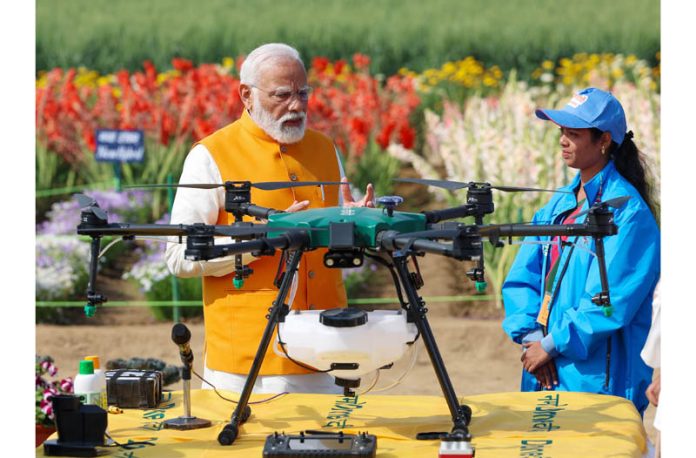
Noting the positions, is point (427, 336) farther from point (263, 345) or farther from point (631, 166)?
point (631, 166)

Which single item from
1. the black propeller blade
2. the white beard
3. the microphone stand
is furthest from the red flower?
the black propeller blade

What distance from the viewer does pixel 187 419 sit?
357 cm

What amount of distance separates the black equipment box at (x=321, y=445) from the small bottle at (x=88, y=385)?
75 centimetres

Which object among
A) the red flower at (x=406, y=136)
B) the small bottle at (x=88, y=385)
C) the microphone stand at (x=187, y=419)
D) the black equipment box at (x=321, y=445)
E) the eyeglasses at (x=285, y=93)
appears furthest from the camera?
the red flower at (x=406, y=136)

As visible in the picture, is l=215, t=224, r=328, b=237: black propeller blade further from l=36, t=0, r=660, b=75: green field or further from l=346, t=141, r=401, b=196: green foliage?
l=36, t=0, r=660, b=75: green field

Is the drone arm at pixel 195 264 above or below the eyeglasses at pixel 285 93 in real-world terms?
below

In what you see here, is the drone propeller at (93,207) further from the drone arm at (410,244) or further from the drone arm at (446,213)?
the drone arm at (446,213)

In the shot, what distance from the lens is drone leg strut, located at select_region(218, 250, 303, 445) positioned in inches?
130

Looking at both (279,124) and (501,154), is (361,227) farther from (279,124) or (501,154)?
(501,154)

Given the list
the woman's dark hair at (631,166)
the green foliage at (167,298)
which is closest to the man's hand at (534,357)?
the woman's dark hair at (631,166)

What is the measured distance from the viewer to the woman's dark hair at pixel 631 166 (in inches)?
165

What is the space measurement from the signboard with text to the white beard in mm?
5430

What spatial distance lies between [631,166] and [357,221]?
1367mm

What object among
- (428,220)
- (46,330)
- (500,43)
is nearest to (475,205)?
(428,220)
